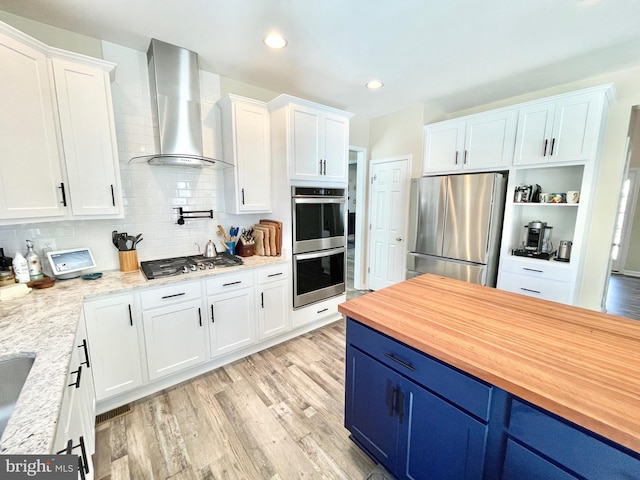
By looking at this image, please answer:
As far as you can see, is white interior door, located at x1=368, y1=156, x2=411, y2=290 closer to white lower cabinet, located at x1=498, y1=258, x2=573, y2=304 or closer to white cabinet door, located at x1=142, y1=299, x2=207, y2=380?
white lower cabinet, located at x1=498, y1=258, x2=573, y2=304

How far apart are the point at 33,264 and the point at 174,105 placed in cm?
153

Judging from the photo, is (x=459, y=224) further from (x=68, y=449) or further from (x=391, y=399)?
(x=68, y=449)

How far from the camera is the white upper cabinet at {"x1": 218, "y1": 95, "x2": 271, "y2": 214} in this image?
2.50 metres

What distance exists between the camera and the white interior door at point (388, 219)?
367 cm

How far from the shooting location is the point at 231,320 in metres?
2.36

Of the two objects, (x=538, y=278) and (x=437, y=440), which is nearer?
(x=437, y=440)

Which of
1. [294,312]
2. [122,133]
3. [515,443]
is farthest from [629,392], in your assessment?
[122,133]

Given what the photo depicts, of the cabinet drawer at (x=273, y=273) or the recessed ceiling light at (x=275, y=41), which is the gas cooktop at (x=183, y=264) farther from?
the recessed ceiling light at (x=275, y=41)

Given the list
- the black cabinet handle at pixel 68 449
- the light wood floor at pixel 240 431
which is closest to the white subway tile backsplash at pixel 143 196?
the light wood floor at pixel 240 431

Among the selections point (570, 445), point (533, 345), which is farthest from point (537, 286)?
point (570, 445)

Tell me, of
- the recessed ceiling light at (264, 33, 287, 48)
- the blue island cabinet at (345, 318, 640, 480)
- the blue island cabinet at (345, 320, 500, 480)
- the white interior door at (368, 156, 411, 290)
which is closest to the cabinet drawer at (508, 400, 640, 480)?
the blue island cabinet at (345, 318, 640, 480)

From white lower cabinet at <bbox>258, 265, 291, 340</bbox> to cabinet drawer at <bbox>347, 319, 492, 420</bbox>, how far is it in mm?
1287

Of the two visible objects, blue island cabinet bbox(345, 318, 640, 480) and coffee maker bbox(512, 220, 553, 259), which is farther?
coffee maker bbox(512, 220, 553, 259)

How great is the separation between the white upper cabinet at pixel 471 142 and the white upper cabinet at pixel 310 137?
3.78 ft
